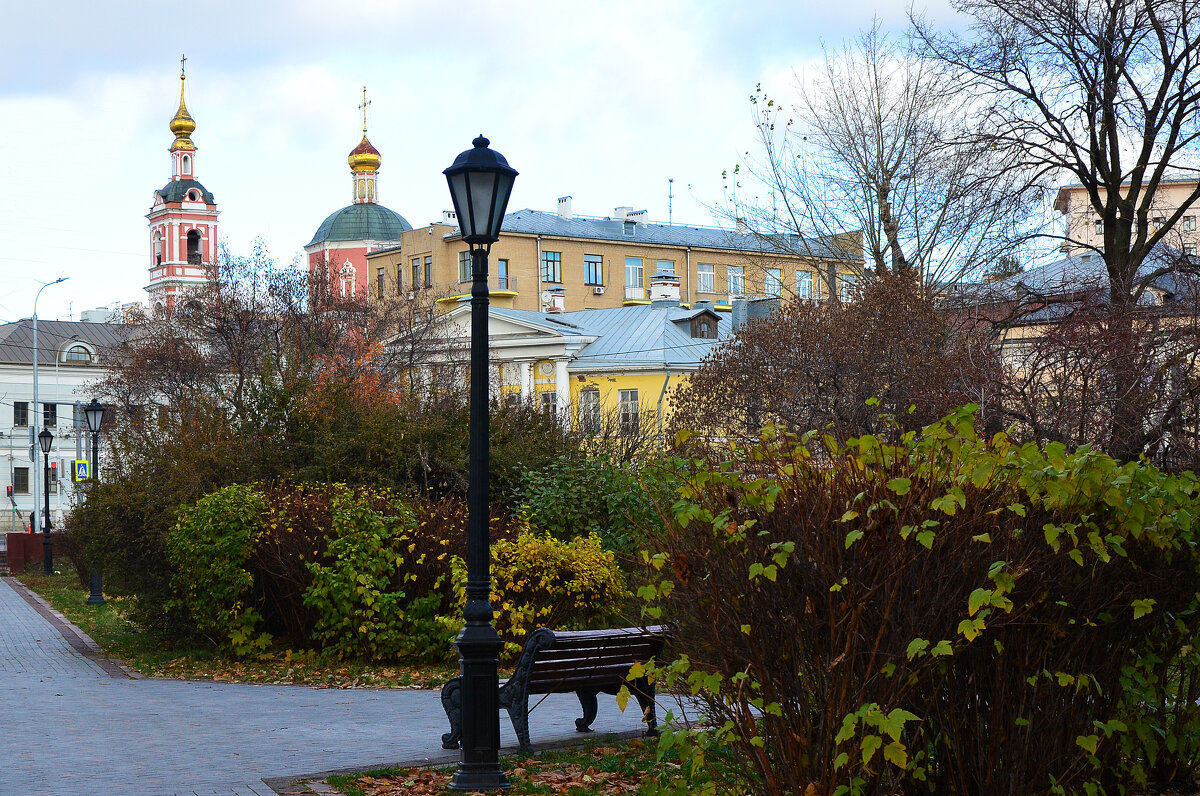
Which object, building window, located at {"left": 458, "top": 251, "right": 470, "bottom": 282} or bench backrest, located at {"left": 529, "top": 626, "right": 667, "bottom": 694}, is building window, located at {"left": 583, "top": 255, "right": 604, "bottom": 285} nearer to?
building window, located at {"left": 458, "top": 251, "right": 470, "bottom": 282}

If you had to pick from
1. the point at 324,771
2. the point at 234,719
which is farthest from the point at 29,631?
the point at 324,771

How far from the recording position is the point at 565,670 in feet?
31.1

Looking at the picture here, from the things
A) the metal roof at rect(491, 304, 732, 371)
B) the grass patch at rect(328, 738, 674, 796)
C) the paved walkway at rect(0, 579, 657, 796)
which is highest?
the metal roof at rect(491, 304, 732, 371)

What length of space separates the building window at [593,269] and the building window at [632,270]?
1.69 m

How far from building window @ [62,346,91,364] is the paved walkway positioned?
228ft

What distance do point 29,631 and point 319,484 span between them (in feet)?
25.2

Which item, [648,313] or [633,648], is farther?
[648,313]

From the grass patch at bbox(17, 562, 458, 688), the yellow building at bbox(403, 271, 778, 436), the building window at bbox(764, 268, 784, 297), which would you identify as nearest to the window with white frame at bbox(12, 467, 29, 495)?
the yellow building at bbox(403, 271, 778, 436)

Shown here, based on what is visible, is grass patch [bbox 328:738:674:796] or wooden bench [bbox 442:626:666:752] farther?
wooden bench [bbox 442:626:666:752]

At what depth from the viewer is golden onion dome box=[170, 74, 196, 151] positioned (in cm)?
10094

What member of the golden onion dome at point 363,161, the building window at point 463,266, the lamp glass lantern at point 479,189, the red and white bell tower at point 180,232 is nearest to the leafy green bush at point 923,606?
the lamp glass lantern at point 479,189

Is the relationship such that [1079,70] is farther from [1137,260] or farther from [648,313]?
[648,313]

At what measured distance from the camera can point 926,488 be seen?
17.6 ft

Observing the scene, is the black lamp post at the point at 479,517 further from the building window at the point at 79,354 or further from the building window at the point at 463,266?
the building window at the point at 79,354
